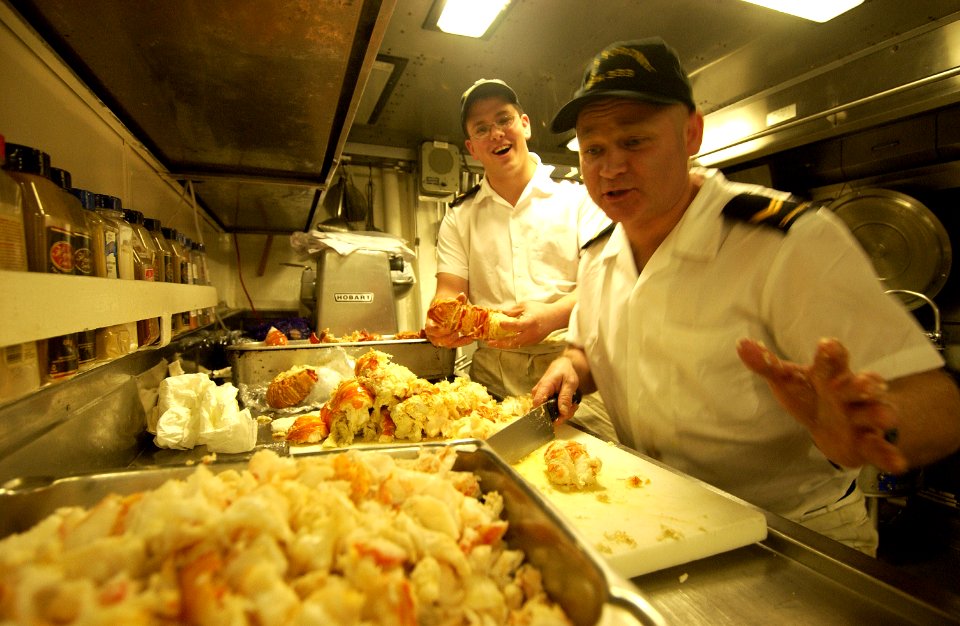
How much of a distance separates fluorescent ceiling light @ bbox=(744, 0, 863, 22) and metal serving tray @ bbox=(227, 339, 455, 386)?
234cm

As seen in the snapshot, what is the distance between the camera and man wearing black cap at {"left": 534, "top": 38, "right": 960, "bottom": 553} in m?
0.97

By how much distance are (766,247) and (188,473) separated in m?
1.39

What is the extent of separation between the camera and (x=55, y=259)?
2.73 feet

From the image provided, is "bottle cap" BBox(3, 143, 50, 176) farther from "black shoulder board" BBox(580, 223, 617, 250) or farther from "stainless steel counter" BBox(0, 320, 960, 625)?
"black shoulder board" BBox(580, 223, 617, 250)

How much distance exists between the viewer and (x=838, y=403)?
0.85m

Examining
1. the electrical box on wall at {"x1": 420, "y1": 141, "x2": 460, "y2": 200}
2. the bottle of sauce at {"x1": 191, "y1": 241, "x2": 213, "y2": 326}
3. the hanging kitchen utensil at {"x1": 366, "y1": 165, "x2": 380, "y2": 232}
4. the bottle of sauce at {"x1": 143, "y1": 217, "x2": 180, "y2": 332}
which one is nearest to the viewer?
the bottle of sauce at {"x1": 143, "y1": 217, "x2": 180, "y2": 332}

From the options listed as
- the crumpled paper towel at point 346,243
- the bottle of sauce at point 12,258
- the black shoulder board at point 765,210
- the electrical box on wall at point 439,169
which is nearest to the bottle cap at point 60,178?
the bottle of sauce at point 12,258

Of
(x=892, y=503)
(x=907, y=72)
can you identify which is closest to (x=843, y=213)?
(x=907, y=72)

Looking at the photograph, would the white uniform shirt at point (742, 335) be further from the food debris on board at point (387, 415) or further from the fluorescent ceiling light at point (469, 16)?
the fluorescent ceiling light at point (469, 16)

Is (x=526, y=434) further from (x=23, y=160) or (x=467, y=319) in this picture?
(x=23, y=160)

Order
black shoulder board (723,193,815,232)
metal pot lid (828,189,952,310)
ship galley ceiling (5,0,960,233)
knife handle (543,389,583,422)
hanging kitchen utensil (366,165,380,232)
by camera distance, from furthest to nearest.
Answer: hanging kitchen utensil (366,165,380,232), metal pot lid (828,189,952,310), knife handle (543,389,583,422), black shoulder board (723,193,815,232), ship galley ceiling (5,0,960,233)

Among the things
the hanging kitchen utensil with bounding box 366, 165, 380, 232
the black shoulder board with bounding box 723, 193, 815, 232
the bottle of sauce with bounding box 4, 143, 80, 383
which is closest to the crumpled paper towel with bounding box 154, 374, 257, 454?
the bottle of sauce with bounding box 4, 143, 80, 383

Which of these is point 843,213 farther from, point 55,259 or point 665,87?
point 55,259

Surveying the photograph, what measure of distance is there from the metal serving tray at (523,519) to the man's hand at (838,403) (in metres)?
0.58
